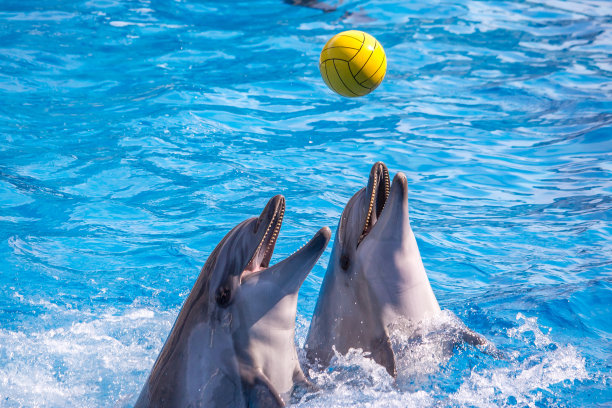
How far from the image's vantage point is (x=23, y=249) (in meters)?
6.90

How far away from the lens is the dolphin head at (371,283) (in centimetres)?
440

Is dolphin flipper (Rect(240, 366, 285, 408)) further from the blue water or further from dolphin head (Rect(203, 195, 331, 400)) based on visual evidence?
the blue water

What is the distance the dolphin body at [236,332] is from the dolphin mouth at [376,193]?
0.63m

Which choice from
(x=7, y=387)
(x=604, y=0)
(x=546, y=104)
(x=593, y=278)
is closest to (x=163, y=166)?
(x=7, y=387)

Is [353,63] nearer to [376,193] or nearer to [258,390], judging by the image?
[376,193]

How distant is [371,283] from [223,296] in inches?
38.4

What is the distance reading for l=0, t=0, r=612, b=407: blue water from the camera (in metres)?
5.27

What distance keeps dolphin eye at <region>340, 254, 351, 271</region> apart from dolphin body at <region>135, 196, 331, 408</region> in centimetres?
58

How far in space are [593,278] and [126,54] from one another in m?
8.60

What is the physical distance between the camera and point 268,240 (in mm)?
4020

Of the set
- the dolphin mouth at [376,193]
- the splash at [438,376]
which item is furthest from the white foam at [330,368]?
the dolphin mouth at [376,193]

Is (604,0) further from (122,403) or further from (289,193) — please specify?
(122,403)

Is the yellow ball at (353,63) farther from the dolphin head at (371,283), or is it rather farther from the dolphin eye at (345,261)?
the dolphin eye at (345,261)

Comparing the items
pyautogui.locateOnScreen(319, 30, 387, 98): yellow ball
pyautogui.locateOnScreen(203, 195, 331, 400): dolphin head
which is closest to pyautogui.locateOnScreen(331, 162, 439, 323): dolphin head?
pyautogui.locateOnScreen(203, 195, 331, 400): dolphin head
